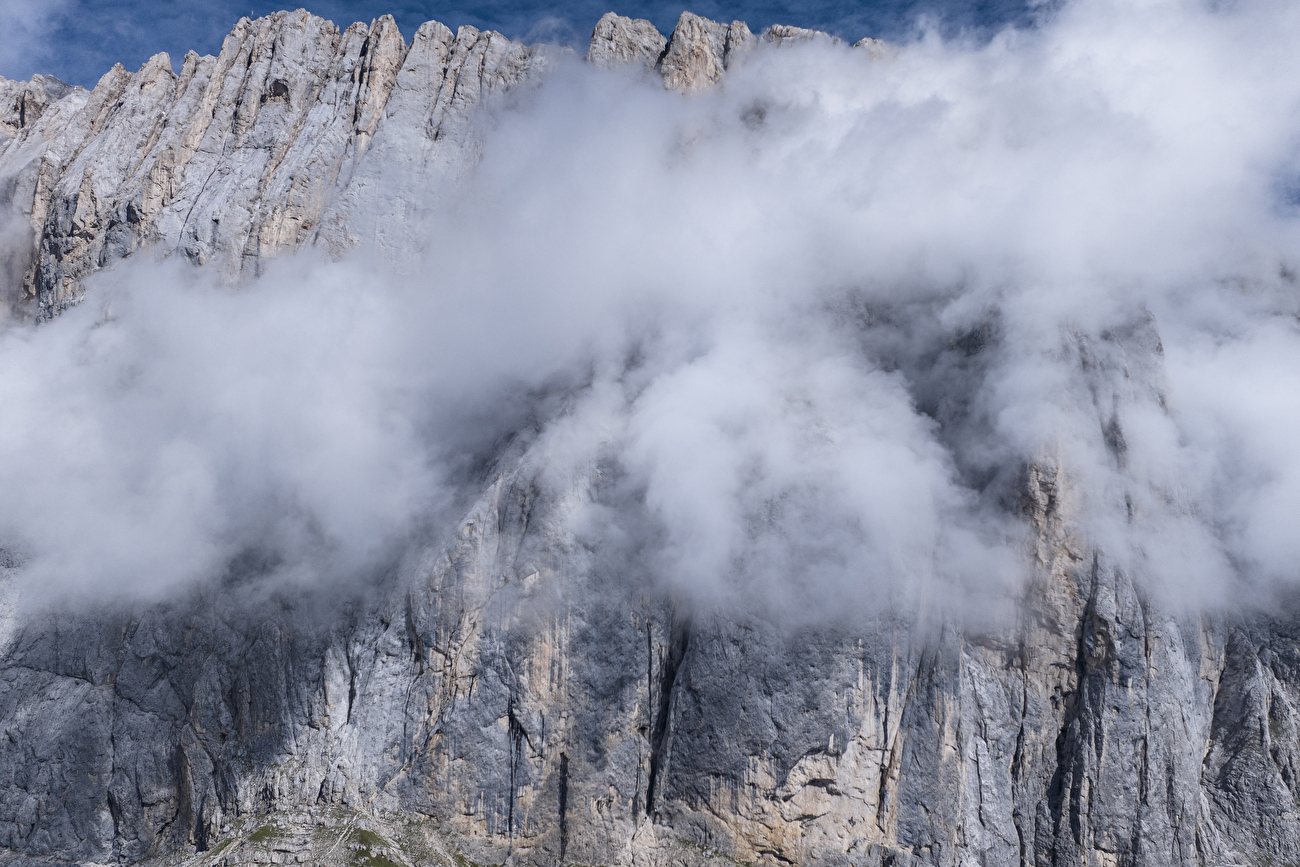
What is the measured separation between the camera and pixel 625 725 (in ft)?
288

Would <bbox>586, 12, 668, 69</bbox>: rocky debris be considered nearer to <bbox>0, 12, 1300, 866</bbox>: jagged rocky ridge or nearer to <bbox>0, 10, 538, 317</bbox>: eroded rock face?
<bbox>0, 10, 538, 317</bbox>: eroded rock face

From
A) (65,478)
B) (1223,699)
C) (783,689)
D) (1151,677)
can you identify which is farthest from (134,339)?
(1223,699)

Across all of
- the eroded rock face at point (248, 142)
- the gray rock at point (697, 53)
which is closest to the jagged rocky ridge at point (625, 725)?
the eroded rock face at point (248, 142)

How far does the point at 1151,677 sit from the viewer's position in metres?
81.2

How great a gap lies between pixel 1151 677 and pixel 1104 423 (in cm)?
2832

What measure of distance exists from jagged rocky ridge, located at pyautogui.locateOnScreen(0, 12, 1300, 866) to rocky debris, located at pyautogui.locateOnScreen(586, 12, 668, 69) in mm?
69869

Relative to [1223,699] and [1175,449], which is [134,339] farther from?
[1223,699]

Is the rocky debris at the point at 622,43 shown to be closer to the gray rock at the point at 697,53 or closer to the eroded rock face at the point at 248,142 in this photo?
the gray rock at the point at 697,53

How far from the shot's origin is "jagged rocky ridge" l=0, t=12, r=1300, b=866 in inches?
3214

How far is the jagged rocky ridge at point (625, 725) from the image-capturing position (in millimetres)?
81625

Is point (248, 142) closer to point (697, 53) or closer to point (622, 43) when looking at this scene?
point (622, 43)

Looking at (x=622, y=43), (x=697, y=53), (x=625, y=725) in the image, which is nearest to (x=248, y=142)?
(x=622, y=43)

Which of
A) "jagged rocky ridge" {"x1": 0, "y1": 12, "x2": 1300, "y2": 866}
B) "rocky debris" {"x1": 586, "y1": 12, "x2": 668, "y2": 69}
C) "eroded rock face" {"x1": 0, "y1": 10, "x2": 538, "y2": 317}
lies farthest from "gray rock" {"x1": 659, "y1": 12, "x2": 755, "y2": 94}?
"jagged rocky ridge" {"x1": 0, "y1": 12, "x2": 1300, "y2": 866}

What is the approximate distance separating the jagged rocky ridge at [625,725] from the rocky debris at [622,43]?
69.9 m
